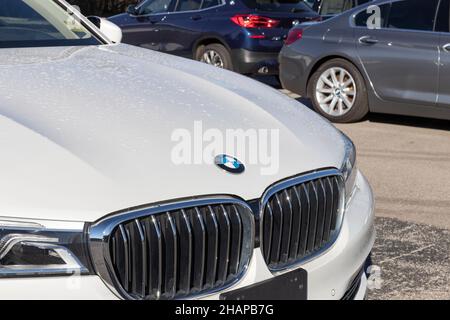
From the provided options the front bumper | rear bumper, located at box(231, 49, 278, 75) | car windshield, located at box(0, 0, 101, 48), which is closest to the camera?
the front bumper

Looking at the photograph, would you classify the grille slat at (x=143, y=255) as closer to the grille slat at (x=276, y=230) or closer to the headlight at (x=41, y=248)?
the headlight at (x=41, y=248)

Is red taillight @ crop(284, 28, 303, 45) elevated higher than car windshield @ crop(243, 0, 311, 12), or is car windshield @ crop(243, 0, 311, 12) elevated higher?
car windshield @ crop(243, 0, 311, 12)

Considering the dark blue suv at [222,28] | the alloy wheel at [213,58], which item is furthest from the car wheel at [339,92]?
the alloy wheel at [213,58]

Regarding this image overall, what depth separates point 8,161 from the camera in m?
2.36

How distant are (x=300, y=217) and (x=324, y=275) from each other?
0.24 meters

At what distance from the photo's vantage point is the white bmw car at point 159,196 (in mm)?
2256

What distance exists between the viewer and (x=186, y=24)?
1194 cm

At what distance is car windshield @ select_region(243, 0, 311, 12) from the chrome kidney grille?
8.58 metres

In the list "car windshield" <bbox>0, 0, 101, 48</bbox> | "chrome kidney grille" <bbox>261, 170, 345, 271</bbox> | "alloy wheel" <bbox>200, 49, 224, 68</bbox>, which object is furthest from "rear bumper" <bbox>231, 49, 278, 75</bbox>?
"chrome kidney grille" <bbox>261, 170, 345, 271</bbox>

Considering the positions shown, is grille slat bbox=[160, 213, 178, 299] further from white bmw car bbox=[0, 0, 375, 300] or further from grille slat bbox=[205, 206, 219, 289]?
grille slat bbox=[205, 206, 219, 289]

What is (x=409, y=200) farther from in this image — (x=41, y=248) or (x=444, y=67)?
(x=41, y=248)

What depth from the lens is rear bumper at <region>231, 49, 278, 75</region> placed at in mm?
11102

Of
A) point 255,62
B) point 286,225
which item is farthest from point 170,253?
point 255,62

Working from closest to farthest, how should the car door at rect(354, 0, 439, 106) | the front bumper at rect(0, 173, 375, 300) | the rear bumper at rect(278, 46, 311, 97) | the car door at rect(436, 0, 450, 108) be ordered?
the front bumper at rect(0, 173, 375, 300) → the car door at rect(436, 0, 450, 108) → the car door at rect(354, 0, 439, 106) → the rear bumper at rect(278, 46, 311, 97)
